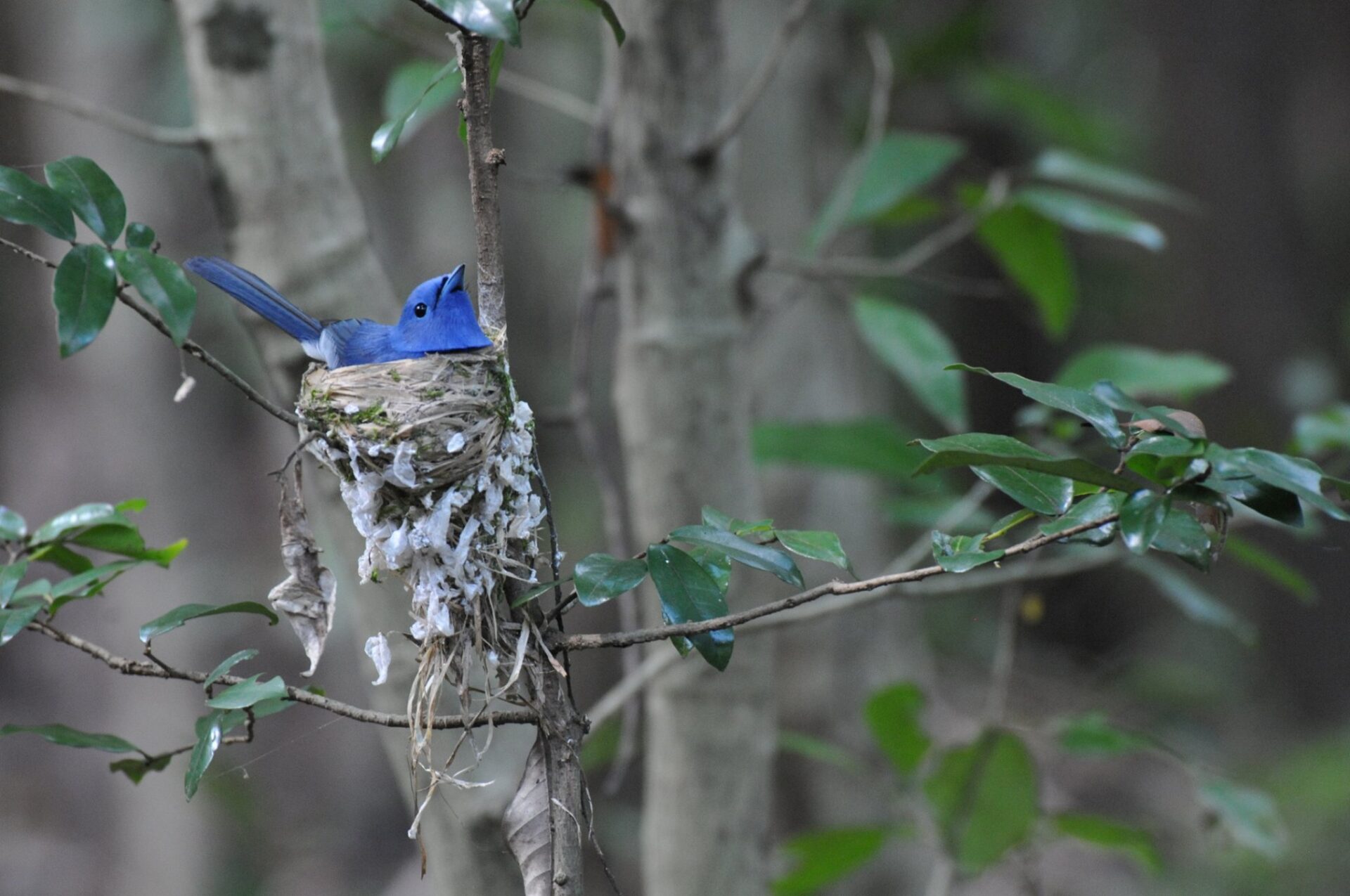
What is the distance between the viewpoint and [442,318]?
1.15 metres

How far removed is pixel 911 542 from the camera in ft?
23.0

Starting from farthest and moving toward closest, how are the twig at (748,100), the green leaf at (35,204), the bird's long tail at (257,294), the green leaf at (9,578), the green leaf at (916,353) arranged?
the green leaf at (916,353) → the twig at (748,100) → the bird's long tail at (257,294) → the green leaf at (9,578) → the green leaf at (35,204)

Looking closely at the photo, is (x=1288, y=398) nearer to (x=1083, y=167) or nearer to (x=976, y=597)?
(x=976, y=597)

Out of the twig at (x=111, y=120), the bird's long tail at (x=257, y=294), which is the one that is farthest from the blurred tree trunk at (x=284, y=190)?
the bird's long tail at (x=257, y=294)

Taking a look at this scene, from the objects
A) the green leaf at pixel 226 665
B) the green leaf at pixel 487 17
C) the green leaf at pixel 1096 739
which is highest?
the green leaf at pixel 487 17

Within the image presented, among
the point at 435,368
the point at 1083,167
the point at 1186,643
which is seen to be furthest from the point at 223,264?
the point at 1186,643

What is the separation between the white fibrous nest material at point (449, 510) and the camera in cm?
88

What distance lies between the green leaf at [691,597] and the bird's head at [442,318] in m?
0.36

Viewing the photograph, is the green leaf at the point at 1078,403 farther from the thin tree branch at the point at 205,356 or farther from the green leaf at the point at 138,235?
the green leaf at the point at 138,235

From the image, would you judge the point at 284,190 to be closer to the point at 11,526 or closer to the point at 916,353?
the point at 11,526

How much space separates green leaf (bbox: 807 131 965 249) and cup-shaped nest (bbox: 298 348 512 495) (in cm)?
116

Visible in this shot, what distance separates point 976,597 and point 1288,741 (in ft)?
5.89

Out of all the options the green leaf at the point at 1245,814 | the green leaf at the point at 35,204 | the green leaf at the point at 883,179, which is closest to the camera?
the green leaf at the point at 35,204

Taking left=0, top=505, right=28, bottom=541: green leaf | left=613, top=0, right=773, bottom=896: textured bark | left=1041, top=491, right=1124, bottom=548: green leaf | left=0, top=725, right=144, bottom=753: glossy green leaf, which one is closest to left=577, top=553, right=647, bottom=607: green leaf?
left=1041, top=491, right=1124, bottom=548: green leaf
